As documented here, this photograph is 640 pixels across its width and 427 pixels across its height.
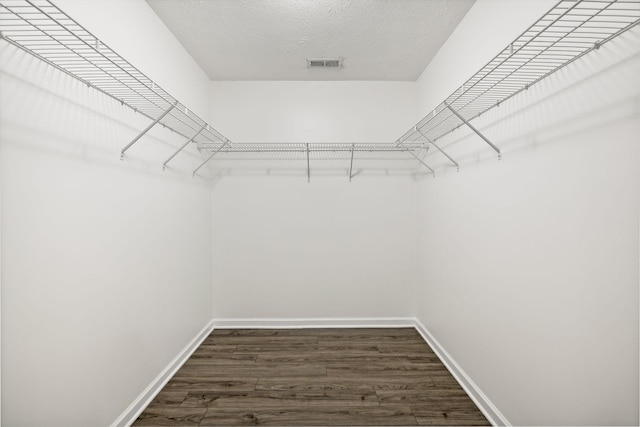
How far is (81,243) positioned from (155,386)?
1.19 meters

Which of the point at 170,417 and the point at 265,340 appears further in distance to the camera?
the point at 265,340

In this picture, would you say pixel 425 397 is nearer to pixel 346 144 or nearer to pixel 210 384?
pixel 210 384

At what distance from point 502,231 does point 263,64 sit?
7.82 feet

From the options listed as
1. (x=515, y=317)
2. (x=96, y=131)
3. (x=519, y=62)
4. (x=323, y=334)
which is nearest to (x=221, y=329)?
(x=323, y=334)

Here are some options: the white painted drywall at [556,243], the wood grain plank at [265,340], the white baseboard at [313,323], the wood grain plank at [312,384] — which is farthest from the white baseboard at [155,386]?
the white painted drywall at [556,243]

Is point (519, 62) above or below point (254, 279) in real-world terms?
above

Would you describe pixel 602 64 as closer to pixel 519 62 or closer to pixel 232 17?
pixel 519 62

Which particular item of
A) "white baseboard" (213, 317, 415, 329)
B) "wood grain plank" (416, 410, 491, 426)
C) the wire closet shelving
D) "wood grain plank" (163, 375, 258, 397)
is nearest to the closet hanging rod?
the wire closet shelving

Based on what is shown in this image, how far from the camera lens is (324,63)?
2.71m

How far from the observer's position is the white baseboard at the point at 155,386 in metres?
1.69

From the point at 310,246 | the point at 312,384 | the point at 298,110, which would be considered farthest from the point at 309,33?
the point at 312,384

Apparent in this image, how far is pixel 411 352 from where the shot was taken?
8.34 feet

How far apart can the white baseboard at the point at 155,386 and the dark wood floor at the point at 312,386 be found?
4 cm

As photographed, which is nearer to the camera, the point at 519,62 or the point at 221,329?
the point at 519,62
